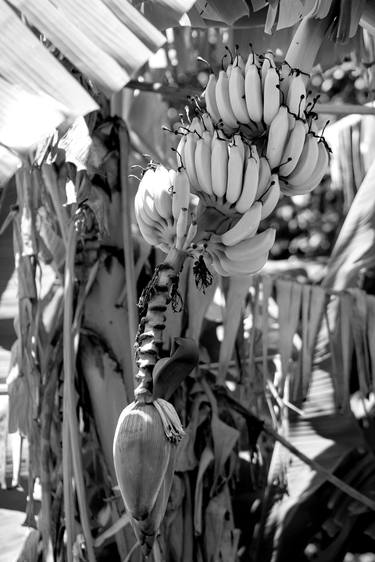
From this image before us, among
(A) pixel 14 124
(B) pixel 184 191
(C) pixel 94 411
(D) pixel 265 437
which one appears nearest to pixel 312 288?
(D) pixel 265 437

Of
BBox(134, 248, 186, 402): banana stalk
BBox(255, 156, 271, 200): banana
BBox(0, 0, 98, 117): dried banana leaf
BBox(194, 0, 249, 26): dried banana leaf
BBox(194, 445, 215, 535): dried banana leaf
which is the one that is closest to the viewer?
BBox(0, 0, 98, 117): dried banana leaf

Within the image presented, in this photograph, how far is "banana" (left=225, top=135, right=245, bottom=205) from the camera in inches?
40.5

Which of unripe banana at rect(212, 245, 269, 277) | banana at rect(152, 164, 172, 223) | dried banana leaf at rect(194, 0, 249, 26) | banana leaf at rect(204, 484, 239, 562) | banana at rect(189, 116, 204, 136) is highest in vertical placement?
dried banana leaf at rect(194, 0, 249, 26)

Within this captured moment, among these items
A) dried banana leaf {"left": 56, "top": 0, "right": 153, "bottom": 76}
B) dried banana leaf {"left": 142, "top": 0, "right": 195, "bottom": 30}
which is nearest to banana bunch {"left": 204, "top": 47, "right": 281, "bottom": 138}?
dried banana leaf {"left": 142, "top": 0, "right": 195, "bottom": 30}

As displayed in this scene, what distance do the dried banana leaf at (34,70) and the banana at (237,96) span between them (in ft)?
0.97

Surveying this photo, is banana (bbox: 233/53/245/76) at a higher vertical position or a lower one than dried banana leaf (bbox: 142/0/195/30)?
lower

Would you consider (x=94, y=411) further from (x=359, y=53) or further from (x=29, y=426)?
(x=359, y=53)

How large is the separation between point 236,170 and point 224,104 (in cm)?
13

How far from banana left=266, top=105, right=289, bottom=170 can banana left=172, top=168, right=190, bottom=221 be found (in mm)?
132

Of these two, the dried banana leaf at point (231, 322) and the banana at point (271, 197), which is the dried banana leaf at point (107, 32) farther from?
the dried banana leaf at point (231, 322)

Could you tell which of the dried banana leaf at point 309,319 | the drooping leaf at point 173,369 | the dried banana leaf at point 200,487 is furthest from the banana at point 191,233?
the dried banana leaf at point 309,319

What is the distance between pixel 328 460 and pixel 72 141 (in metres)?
0.86

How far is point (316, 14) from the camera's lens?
1181mm

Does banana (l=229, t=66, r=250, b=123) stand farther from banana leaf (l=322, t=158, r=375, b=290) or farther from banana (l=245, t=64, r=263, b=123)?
banana leaf (l=322, t=158, r=375, b=290)
